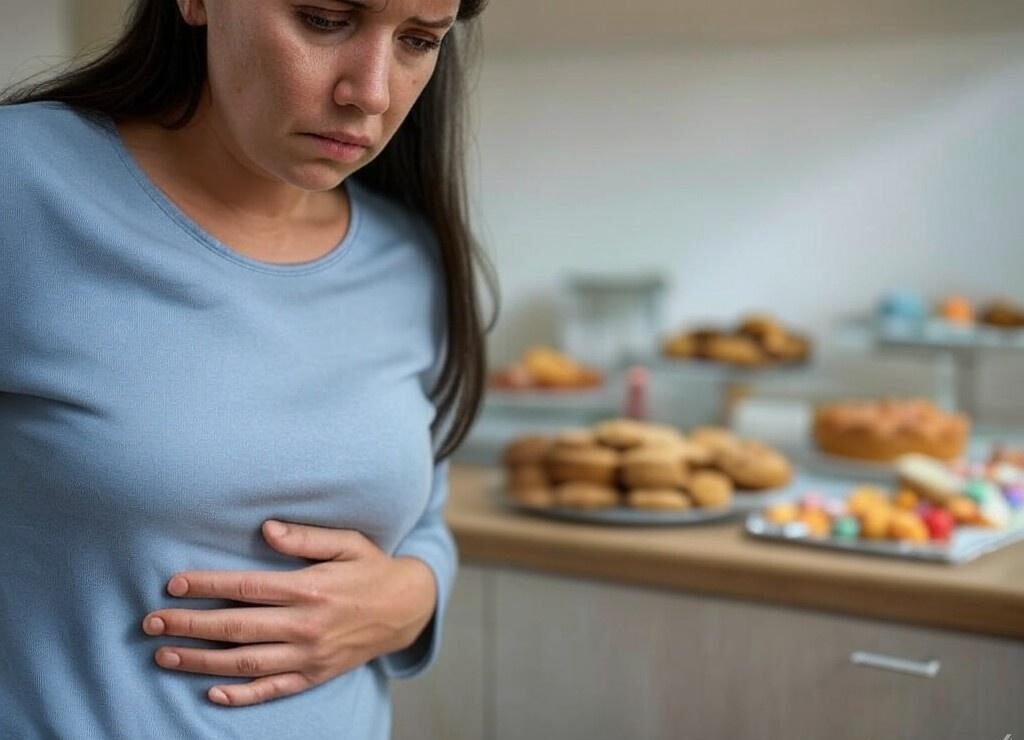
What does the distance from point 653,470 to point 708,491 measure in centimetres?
6

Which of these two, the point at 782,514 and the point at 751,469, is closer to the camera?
the point at 782,514

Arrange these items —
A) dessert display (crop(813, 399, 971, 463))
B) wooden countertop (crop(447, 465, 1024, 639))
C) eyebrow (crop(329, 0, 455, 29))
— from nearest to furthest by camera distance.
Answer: eyebrow (crop(329, 0, 455, 29)) → wooden countertop (crop(447, 465, 1024, 639)) → dessert display (crop(813, 399, 971, 463))

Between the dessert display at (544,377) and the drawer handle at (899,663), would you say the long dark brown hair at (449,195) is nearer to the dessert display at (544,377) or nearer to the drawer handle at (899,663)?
the drawer handle at (899,663)

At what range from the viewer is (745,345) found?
175 cm

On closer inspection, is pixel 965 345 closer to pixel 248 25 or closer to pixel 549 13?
pixel 549 13

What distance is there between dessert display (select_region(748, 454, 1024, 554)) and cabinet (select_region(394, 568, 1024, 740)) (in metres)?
0.09

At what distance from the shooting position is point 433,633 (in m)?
1.01

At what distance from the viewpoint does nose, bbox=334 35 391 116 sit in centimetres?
76

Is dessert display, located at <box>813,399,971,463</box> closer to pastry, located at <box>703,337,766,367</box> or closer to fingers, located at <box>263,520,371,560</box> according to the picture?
pastry, located at <box>703,337,766,367</box>

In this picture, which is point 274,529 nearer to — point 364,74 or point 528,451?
point 364,74

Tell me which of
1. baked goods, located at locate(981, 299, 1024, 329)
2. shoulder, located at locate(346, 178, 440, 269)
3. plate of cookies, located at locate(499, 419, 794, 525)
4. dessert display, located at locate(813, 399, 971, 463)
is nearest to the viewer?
shoulder, located at locate(346, 178, 440, 269)

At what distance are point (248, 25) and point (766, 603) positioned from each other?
2.47 ft

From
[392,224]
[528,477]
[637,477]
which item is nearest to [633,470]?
[637,477]

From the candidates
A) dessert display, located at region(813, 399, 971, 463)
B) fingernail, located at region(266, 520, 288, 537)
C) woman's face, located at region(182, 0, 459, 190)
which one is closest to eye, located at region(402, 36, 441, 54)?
woman's face, located at region(182, 0, 459, 190)
